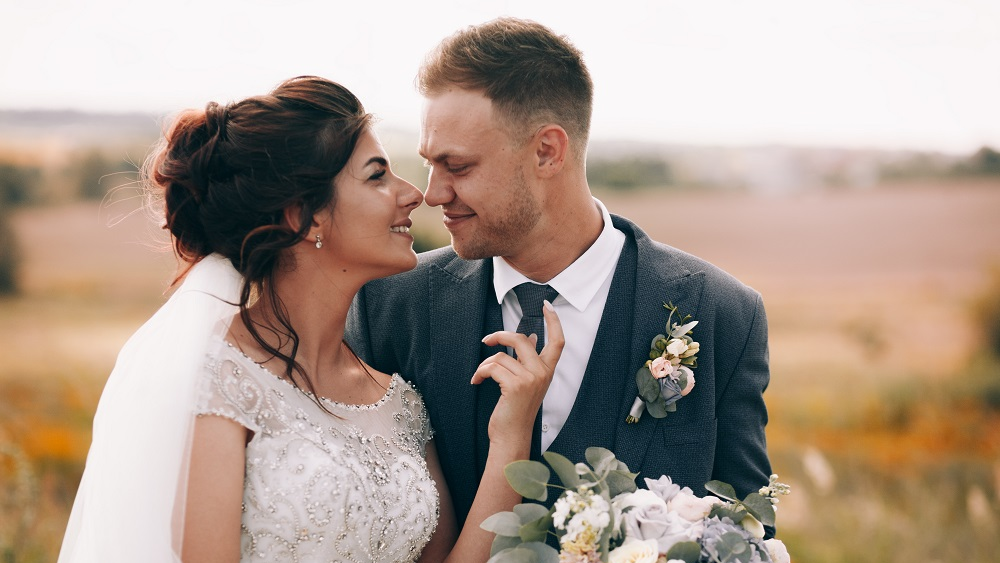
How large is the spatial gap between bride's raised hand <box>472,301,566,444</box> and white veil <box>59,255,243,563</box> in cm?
75

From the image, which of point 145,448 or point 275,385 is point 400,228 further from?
point 145,448

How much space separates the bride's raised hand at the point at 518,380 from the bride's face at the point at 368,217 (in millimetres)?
380

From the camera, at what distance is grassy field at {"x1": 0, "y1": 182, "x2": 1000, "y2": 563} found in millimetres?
5191

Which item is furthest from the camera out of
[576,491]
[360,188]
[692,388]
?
[692,388]

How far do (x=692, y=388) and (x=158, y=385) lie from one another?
4.91 ft

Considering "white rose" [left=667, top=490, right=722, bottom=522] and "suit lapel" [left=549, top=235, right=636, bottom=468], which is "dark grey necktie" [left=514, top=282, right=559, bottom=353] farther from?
"white rose" [left=667, top=490, right=722, bottom=522]

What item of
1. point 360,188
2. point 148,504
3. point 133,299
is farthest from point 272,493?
point 133,299

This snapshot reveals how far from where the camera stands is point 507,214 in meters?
2.77

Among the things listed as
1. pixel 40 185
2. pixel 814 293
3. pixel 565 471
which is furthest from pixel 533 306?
pixel 40 185

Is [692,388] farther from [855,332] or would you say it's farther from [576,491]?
[855,332]

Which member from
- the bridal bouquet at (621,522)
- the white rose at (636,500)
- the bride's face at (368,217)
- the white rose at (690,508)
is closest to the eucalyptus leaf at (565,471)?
the bridal bouquet at (621,522)

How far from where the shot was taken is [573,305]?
9.21ft

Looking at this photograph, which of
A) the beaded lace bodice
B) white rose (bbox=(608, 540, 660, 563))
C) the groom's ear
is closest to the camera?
white rose (bbox=(608, 540, 660, 563))

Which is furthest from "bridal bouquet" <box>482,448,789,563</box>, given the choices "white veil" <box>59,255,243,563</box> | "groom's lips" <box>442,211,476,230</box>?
"groom's lips" <box>442,211,476,230</box>
